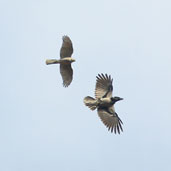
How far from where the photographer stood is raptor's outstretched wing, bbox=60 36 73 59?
167 feet

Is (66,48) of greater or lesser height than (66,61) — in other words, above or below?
above

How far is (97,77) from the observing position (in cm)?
4991

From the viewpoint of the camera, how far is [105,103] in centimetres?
4891

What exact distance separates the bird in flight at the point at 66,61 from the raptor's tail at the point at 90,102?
2515 millimetres

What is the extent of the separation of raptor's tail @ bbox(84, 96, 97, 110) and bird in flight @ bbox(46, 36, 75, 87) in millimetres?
2515

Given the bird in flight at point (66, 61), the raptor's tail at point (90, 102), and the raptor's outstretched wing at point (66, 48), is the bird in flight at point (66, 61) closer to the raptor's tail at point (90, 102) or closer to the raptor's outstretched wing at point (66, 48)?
the raptor's outstretched wing at point (66, 48)

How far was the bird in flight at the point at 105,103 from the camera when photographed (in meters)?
48.4

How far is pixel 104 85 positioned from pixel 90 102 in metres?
1.60

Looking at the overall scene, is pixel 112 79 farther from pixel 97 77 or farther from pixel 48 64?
pixel 48 64

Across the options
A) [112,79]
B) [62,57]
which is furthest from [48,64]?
[112,79]

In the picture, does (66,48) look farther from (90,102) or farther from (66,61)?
Answer: (90,102)

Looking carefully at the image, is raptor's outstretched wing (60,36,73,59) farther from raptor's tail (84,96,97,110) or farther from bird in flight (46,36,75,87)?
raptor's tail (84,96,97,110)

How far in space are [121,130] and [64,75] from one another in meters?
5.53

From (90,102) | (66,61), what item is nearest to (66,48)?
(66,61)
